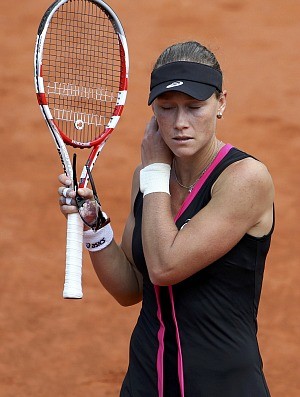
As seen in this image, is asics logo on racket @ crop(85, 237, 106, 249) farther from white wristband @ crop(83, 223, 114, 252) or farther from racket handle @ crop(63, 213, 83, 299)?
racket handle @ crop(63, 213, 83, 299)

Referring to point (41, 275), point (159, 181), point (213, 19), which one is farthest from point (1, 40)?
point (159, 181)

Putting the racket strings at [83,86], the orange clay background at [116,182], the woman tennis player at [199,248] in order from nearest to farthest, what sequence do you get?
1. the woman tennis player at [199,248]
2. the racket strings at [83,86]
3. the orange clay background at [116,182]

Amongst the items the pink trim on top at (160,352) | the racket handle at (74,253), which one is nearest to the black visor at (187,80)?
the racket handle at (74,253)

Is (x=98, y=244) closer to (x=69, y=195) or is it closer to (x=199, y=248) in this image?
(x=69, y=195)

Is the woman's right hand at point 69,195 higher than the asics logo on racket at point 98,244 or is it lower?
higher

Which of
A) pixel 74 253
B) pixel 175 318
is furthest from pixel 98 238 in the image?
pixel 175 318

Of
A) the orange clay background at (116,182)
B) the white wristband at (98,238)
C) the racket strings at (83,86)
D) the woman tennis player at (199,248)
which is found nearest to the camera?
the woman tennis player at (199,248)

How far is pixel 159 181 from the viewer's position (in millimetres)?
3168

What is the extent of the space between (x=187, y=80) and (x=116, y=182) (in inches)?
152

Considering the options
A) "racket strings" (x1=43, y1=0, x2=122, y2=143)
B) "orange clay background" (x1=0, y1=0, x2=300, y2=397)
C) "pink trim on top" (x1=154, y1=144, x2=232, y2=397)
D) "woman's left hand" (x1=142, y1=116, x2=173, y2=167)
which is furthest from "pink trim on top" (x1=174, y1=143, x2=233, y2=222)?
"orange clay background" (x1=0, y1=0, x2=300, y2=397)

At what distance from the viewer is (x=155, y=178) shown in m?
3.17

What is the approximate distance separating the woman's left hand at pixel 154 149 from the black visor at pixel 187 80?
176 millimetres

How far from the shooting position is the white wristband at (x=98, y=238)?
3395mm

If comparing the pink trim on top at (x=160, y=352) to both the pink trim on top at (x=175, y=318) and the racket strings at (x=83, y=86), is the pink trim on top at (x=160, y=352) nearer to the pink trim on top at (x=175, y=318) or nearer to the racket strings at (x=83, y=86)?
the pink trim on top at (x=175, y=318)
